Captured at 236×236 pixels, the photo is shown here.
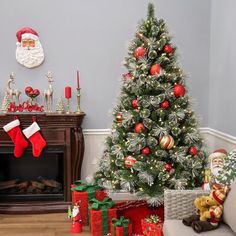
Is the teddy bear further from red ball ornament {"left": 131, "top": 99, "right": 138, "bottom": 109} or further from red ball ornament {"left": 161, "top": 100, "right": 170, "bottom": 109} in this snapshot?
red ball ornament {"left": 131, "top": 99, "right": 138, "bottom": 109}

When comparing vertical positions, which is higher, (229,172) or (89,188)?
(229,172)

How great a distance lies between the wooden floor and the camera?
10.4 feet

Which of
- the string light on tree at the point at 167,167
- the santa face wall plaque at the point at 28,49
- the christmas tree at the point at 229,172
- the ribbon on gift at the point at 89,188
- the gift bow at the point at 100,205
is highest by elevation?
the santa face wall plaque at the point at 28,49

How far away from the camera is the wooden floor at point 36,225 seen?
10.4ft

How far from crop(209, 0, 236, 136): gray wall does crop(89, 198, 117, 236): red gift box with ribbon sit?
145 cm

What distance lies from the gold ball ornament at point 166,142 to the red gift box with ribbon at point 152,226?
0.63m

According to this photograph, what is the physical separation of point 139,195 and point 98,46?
1909 millimetres

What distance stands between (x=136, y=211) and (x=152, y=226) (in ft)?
1.15

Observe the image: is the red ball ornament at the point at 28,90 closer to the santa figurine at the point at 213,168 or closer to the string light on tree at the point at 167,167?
the string light on tree at the point at 167,167

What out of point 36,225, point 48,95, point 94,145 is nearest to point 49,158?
point 94,145

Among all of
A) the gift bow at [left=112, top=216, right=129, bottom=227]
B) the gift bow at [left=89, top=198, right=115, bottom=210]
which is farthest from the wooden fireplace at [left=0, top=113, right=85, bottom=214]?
the gift bow at [left=112, top=216, right=129, bottom=227]

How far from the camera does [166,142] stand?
2873 millimetres

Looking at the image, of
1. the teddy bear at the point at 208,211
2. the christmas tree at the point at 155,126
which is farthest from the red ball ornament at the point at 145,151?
the teddy bear at the point at 208,211

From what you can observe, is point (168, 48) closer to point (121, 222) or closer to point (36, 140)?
point (121, 222)
